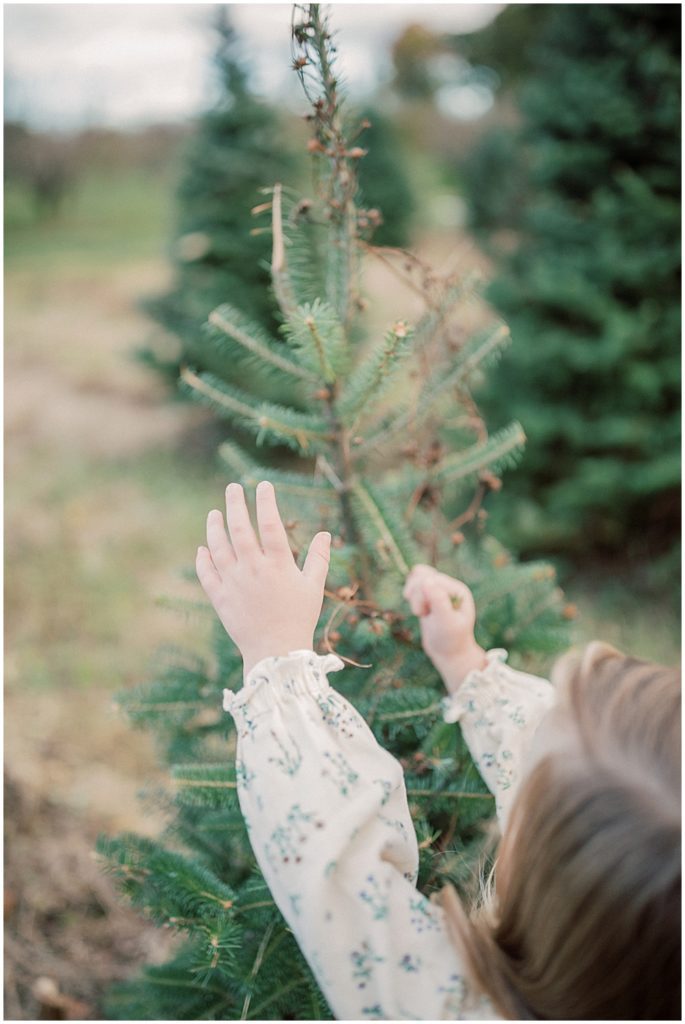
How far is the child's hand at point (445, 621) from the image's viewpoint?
1.27 m

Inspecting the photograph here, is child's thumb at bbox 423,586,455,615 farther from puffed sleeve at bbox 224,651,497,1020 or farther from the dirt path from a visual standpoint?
the dirt path

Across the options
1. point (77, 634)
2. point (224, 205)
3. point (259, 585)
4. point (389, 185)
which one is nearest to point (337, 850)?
point (259, 585)

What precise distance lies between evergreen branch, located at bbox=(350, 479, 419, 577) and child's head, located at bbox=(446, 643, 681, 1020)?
377 mm

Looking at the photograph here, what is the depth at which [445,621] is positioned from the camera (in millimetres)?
1281

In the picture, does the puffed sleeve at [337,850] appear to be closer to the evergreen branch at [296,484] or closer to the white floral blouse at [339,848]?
the white floral blouse at [339,848]

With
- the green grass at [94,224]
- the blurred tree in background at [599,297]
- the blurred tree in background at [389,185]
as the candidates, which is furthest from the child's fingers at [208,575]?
the green grass at [94,224]

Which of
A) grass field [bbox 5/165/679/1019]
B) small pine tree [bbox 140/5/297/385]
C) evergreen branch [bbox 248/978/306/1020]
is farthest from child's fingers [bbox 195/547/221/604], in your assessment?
small pine tree [bbox 140/5/297/385]

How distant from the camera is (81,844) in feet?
8.19

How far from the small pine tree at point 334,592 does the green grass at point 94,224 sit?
1224 cm

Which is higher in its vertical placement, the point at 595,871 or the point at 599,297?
the point at 599,297

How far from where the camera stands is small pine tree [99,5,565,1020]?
1.17 m

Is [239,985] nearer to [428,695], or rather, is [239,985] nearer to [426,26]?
[428,695]

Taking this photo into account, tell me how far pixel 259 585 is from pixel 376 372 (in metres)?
0.40

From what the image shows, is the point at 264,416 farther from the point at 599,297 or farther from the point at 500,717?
the point at 599,297
